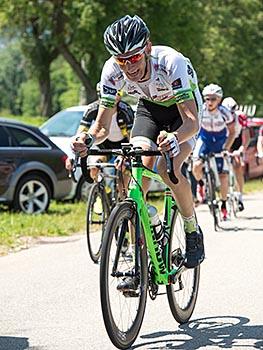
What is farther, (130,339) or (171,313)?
(171,313)

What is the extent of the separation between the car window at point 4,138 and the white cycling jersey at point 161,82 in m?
8.53

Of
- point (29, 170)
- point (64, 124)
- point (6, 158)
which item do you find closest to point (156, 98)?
point (6, 158)

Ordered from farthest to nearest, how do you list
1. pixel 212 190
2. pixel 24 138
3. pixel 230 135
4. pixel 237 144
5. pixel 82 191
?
pixel 237 144, pixel 82 191, pixel 24 138, pixel 230 135, pixel 212 190

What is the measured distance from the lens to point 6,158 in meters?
14.7

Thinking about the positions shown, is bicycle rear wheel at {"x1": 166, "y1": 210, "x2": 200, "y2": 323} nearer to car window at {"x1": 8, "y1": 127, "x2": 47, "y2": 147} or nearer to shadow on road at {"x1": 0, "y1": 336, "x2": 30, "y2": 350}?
shadow on road at {"x1": 0, "y1": 336, "x2": 30, "y2": 350}

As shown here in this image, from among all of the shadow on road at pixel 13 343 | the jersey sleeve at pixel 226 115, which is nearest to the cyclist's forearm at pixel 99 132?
the shadow on road at pixel 13 343

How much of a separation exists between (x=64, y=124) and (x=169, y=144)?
1268 cm

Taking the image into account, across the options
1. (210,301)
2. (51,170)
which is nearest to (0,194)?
(51,170)

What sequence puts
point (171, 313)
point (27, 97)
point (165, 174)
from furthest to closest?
point (27, 97), point (171, 313), point (165, 174)

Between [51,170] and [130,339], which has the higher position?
[51,170]

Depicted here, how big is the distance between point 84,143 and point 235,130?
8.64 metres

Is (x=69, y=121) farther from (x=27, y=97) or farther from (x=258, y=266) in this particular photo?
(x=27, y=97)

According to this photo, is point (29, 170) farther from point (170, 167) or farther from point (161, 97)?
point (170, 167)

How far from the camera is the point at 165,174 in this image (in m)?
6.29
